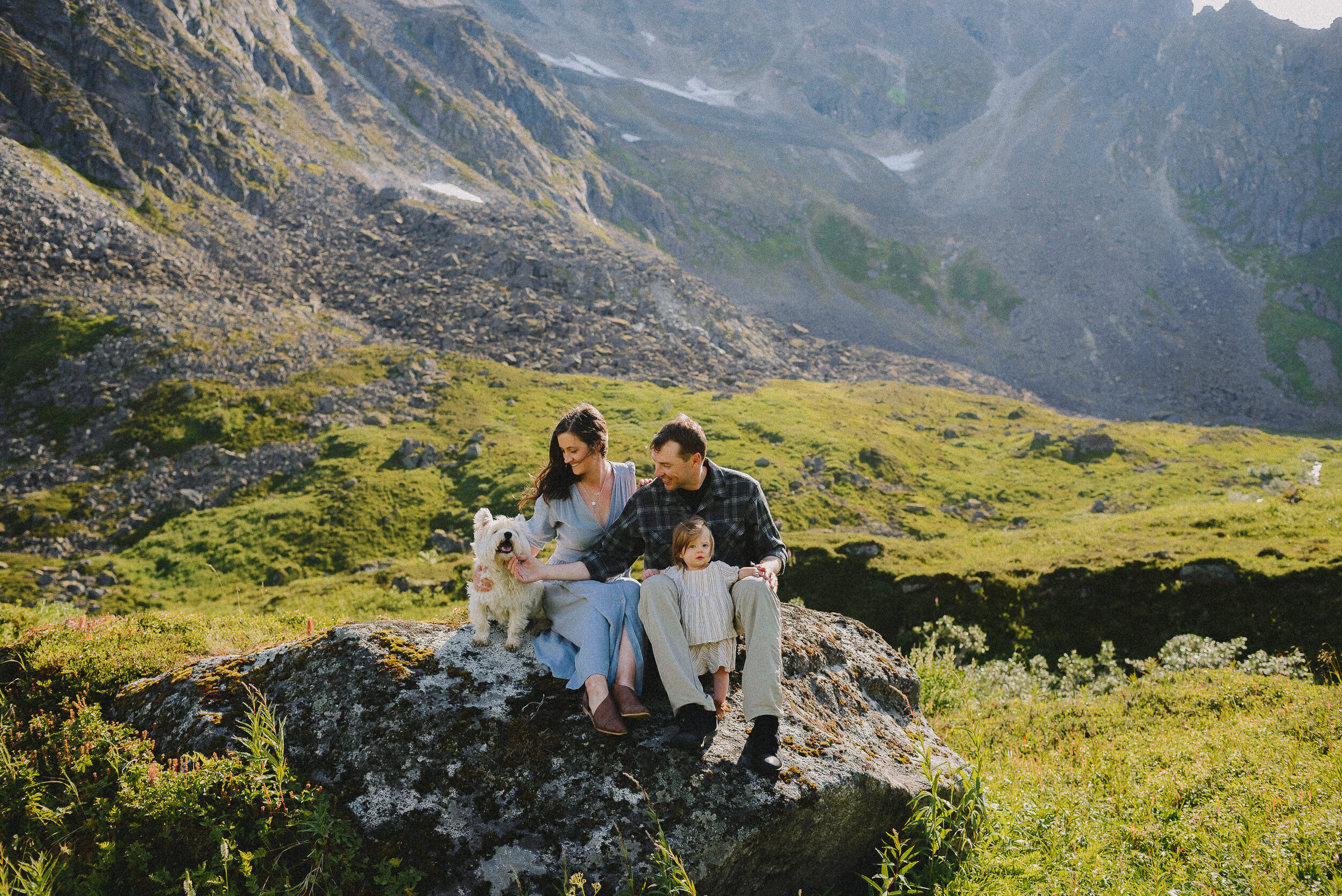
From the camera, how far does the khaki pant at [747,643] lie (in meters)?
5.91

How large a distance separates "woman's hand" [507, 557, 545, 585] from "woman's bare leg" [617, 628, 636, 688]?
1181 millimetres

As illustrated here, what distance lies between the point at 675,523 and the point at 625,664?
184 centimetres

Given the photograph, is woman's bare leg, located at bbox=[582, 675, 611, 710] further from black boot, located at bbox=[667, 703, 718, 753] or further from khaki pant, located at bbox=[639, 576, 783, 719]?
black boot, located at bbox=[667, 703, 718, 753]

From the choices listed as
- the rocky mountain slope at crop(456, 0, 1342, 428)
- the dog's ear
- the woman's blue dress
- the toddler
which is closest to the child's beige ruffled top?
the toddler

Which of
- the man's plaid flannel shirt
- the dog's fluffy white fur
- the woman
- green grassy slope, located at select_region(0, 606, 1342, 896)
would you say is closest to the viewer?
green grassy slope, located at select_region(0, 606, 1342, 896)

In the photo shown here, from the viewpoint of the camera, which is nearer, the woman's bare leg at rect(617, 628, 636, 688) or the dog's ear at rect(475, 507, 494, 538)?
the woman's bare leg at rect(617, 628, 636, 688)

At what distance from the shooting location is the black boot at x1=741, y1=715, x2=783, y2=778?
5.57 metres

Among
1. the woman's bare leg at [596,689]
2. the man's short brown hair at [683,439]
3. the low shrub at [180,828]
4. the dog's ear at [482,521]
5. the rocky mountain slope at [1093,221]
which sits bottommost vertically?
the low shrub at [180,828]

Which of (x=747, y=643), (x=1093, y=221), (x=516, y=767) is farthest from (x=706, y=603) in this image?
(x=1093, y=221)

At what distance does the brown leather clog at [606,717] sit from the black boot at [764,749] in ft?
3.69

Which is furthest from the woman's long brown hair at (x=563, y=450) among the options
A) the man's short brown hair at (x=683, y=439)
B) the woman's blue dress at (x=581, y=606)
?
the man's short brown hair at (x=683, y=439)

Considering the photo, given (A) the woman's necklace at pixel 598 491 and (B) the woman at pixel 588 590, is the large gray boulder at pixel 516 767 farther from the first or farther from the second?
(A) the woman's necklace at pixel 598 491

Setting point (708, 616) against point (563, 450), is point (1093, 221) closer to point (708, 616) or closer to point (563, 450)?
point (563, 450)

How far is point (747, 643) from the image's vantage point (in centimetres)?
623
